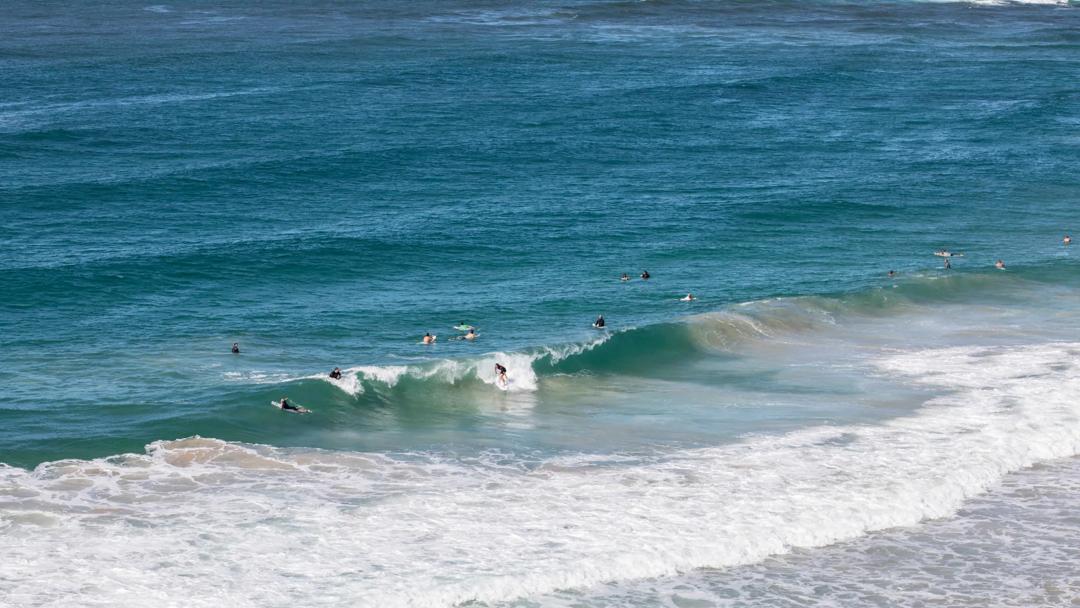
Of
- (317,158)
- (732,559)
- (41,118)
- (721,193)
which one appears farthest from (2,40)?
(732,559)

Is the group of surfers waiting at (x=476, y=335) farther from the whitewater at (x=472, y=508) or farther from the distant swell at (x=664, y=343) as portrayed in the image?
the whitewater at (x=472, y=508)

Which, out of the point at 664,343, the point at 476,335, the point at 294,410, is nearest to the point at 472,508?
the point at 294,410

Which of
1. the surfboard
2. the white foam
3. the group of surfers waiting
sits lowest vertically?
the white foam

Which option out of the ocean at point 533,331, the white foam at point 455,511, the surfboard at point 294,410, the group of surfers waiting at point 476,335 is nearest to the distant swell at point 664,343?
the ocean at point 533,331

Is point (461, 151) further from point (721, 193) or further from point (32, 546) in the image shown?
point (32, 546)

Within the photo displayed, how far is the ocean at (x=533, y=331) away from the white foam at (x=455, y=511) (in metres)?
0.12

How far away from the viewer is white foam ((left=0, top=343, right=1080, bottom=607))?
93.2 ft

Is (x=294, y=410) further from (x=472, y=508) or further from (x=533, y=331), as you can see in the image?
(x=533, y=331)

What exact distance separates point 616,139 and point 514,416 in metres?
40.9

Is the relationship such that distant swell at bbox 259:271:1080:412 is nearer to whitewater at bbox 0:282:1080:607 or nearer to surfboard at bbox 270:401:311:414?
surfboard at bbox 270:401:311:414

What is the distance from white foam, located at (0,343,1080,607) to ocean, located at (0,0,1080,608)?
12 cm

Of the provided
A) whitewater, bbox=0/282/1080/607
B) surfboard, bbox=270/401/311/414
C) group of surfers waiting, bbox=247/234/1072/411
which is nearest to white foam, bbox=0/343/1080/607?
whitewater, bbox=0/282/1080/607

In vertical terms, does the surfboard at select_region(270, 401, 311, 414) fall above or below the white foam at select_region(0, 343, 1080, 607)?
above

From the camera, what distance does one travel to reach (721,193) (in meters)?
68.2
